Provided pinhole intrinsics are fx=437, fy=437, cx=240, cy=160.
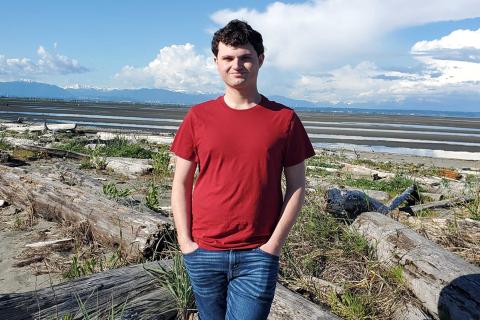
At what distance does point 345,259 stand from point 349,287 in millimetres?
523

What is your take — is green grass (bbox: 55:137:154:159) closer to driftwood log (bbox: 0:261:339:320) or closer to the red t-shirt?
driftwood log (bbox: 0:261:339:320)

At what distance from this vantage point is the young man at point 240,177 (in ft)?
7.87

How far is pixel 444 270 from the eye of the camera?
4.25 metres

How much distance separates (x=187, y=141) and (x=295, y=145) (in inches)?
24.4

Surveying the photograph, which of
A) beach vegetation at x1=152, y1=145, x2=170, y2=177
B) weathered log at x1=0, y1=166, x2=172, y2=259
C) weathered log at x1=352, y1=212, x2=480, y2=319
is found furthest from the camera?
beach vegetation at x1=152, y1=145, x2=170, y2=177

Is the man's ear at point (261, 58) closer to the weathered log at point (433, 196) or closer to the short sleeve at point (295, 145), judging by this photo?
the short sleeve at point (295, 145)

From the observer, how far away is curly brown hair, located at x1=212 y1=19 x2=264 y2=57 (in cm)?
238

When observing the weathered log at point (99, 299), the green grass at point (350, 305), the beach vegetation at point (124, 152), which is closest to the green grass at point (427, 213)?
the green grass at point (350, 305)

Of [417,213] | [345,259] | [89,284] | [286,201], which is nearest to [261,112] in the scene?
[286,201]

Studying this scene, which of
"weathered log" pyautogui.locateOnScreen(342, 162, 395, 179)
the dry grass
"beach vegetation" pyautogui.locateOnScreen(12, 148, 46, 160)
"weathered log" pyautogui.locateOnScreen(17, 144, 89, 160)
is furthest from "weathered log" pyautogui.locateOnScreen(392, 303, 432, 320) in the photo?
"beach vegetation" pyautogui.locateOnScreen(12, 148, 46, 160)

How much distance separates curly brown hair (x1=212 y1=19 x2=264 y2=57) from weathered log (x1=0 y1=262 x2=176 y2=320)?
90.7 inches

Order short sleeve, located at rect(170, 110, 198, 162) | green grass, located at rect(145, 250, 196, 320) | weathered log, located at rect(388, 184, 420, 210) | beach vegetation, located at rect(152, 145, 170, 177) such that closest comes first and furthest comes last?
Answer: short sleeve, located at rect(170, 110, 198, 162), green grass, located at rect(145, 250, 196, 320), weathered log, located at rect(388, 184, 420, 210), beach vegetation, located at rect(152, 145, 170, 177)

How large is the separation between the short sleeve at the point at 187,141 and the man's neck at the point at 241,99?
0.25 meters

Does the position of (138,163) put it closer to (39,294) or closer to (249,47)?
(39,294)
